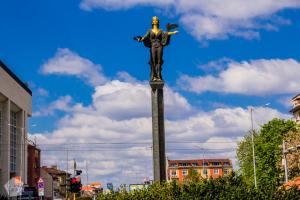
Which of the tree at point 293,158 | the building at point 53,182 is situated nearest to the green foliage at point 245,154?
the tree at point 293,158

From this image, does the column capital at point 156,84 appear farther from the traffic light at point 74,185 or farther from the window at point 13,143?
the window at point 13,143

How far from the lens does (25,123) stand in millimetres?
97062

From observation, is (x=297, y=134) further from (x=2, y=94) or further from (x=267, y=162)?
(x=2, y=94)

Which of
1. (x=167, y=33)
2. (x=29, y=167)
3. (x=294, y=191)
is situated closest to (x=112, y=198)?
(x=294, y=191)

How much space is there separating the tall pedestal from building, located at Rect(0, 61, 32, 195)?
59722 millimetres

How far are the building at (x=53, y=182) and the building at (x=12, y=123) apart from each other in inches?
1392

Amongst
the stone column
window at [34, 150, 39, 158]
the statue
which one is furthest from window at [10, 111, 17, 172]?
the statue

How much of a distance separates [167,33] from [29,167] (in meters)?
87.4

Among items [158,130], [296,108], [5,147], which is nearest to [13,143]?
[5,147]

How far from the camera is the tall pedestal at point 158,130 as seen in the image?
22672mm

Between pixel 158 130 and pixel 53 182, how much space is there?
130m

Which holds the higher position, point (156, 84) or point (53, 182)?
point (156, 84)

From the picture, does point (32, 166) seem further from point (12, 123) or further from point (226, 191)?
point (226, 191)

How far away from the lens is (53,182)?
150 metres
